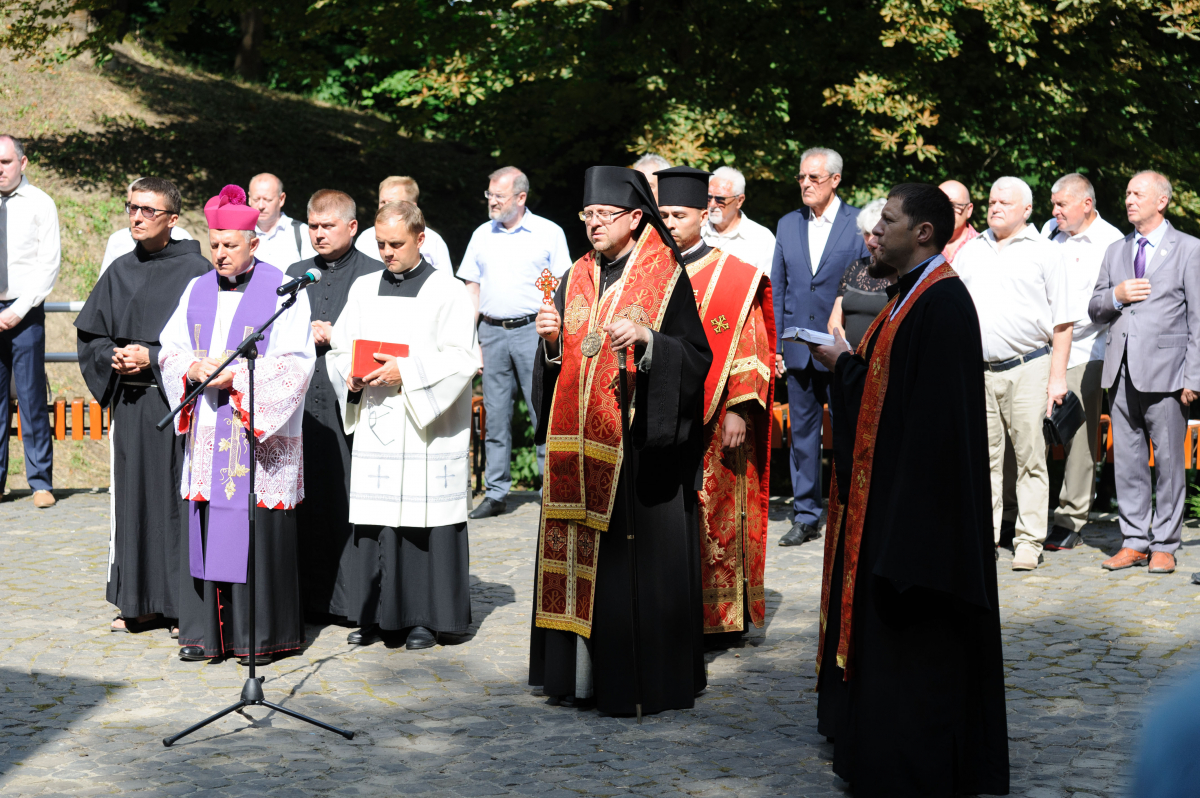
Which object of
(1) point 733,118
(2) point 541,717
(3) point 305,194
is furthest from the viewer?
(3) point 305,194

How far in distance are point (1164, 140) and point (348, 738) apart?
1283 centimetres

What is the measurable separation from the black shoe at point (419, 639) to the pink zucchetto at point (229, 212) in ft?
7.47

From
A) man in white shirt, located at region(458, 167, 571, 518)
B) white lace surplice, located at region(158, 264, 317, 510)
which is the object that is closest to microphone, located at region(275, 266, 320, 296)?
white lace surplice, located at region(158, 264, 317, 510)

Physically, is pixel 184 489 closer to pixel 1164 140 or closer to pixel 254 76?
pixel 1164 140

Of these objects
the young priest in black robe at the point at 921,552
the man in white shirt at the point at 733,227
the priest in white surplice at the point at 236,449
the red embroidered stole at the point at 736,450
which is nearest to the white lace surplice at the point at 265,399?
the priest in white surplice at the point at 236,449

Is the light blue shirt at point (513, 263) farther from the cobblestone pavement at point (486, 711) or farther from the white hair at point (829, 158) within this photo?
the cobblestone pavement at point (486, 711)

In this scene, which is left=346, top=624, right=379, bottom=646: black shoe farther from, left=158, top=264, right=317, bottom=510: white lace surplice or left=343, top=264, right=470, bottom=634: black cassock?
left=158, top=264, right=317, bottom=510: white lace surplice

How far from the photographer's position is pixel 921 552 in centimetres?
429

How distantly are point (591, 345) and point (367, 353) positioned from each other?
61.1 inches

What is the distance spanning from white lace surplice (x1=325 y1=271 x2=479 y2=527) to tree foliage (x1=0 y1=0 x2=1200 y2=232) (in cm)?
686

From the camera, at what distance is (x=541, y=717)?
18.0ft

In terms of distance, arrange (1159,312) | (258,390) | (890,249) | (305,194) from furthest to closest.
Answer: (305,194) < (1159,312) < (258,390) < (890,249)

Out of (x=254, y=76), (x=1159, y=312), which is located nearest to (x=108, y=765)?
(x=1159, y=312)

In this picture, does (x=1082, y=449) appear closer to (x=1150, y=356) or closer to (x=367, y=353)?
(x=1150, y=356)
